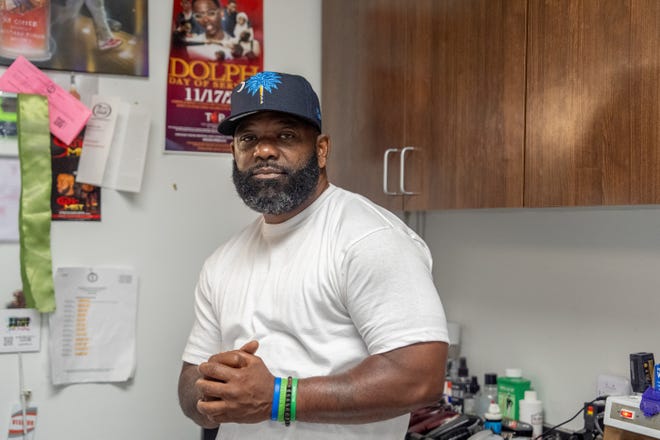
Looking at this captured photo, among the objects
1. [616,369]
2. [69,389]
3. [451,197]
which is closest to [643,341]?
[616,369]

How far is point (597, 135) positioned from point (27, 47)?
1659 millimetres

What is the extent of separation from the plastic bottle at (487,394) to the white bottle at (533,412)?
13 centimetres

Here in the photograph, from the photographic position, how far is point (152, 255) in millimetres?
2305

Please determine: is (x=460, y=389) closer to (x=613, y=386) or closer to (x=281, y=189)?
(x=613, y=386)

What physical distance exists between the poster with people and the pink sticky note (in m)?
0.28

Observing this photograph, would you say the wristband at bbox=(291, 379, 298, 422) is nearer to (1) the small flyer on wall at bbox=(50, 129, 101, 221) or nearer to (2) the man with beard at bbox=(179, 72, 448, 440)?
(2) the man with beard at bbox=(179, 72, 448, 440)

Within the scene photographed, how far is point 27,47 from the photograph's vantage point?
2.16 meters

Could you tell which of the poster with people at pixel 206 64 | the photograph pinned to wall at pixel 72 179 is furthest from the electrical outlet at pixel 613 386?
the photograph pinned to wall at pixel 72 179

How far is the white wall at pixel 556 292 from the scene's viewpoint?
5.83ft

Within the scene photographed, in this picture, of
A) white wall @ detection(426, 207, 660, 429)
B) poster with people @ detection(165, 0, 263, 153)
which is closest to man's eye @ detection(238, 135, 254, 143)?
poster with people @ detection(165, 0, 263, 153)

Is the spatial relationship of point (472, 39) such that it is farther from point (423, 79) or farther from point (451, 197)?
point (451, 197)

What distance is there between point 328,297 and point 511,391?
35.2 inches

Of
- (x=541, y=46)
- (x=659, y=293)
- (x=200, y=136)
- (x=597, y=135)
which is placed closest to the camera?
(x=597, y=135)

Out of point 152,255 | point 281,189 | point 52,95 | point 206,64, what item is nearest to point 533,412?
point 281,189
